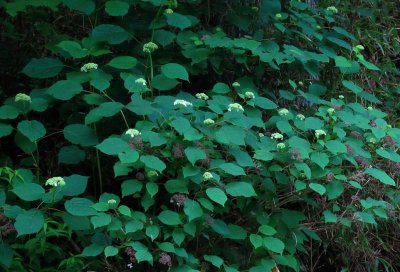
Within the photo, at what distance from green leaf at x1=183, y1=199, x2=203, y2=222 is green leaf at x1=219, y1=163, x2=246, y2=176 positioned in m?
0.20

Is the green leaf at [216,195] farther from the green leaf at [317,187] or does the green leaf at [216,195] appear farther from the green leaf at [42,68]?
the green leaf at [42,68]

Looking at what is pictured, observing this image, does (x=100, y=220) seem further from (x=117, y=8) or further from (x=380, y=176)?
(x=380, y=176)

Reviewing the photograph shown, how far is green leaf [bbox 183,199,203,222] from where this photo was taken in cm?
270

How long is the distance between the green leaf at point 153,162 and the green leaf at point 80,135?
511mm

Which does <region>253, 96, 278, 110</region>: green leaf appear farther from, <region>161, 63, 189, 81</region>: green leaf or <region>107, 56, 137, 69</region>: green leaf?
<region>107, 56, 137, 69</region>: green leaf

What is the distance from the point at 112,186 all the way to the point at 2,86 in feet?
3.17

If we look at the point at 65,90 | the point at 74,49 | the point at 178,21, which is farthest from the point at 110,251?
the point at 178,21

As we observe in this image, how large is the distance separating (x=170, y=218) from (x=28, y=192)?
60cm

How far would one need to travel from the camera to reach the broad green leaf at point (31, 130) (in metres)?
2.90

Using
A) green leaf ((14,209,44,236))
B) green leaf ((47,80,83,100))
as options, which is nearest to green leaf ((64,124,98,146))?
green leaf ((47,80,83,100))

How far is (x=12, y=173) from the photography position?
2893 mm

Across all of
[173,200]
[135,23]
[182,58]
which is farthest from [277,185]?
[135,23]

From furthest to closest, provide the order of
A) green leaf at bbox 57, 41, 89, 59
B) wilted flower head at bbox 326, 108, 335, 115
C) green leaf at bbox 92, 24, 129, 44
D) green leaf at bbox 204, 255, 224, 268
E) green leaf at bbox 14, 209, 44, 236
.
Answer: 1. wilted flower head at bbox 326, 108, 335, 115
2. green leaf at bbox 92, 24, 129, 44
3. green leaf at bbox 57, 41, 89, 59
4. green leaf at bbox 204, 255, 224, 268
5. green leaf at bbox 14, 209, 44, 236

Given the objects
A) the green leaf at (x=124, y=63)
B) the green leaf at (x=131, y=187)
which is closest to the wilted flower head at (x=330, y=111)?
the green leaf at (x=124, y=63)
